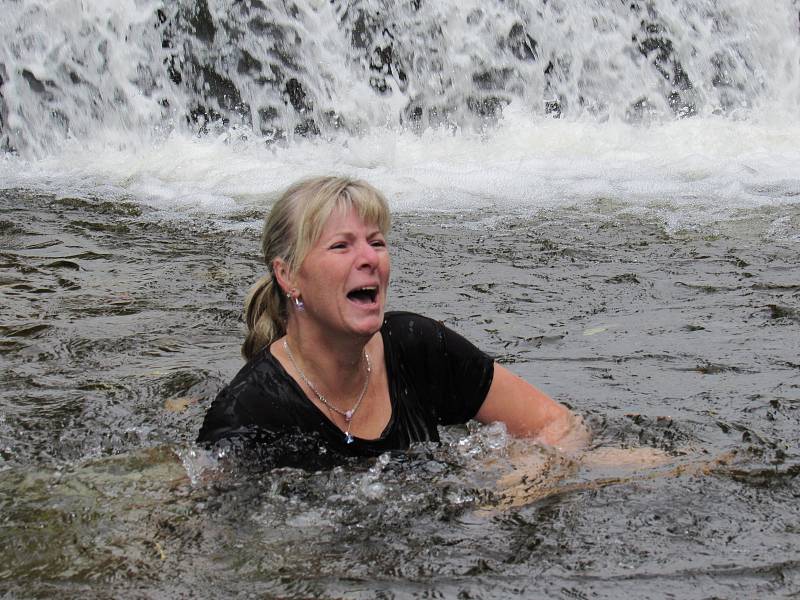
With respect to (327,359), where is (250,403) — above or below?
below

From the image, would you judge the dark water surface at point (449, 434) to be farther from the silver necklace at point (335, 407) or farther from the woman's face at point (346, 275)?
the woman's face at point (346, 275)

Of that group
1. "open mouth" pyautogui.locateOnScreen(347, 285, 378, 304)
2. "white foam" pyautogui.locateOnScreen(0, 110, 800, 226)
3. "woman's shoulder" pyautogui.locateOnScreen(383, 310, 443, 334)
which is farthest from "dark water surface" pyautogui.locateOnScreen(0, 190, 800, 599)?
"white foam" pyautogui.locateOnScreen(0, 110, 800, 226)

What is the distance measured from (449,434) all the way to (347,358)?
0.67 meters

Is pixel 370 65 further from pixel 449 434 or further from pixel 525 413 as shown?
pixel 525 413

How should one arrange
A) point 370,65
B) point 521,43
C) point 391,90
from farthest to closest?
point 521,43 < point 370,65 < point 391,90

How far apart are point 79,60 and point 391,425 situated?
8765 mm

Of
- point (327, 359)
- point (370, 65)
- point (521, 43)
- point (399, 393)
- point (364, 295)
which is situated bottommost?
point (399, 393)

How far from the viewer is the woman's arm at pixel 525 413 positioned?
4.15 meters

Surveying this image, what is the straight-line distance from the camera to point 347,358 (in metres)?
3.88

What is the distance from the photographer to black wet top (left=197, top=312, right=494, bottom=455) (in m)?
3.74

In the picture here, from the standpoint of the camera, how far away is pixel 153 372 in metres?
5.42

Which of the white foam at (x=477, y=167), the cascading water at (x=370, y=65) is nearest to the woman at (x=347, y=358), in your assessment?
the white foam at (x=477, y=167)

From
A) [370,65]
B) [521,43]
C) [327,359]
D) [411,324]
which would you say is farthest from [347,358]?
[521,43]

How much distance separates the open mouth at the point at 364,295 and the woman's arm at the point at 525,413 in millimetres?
598
